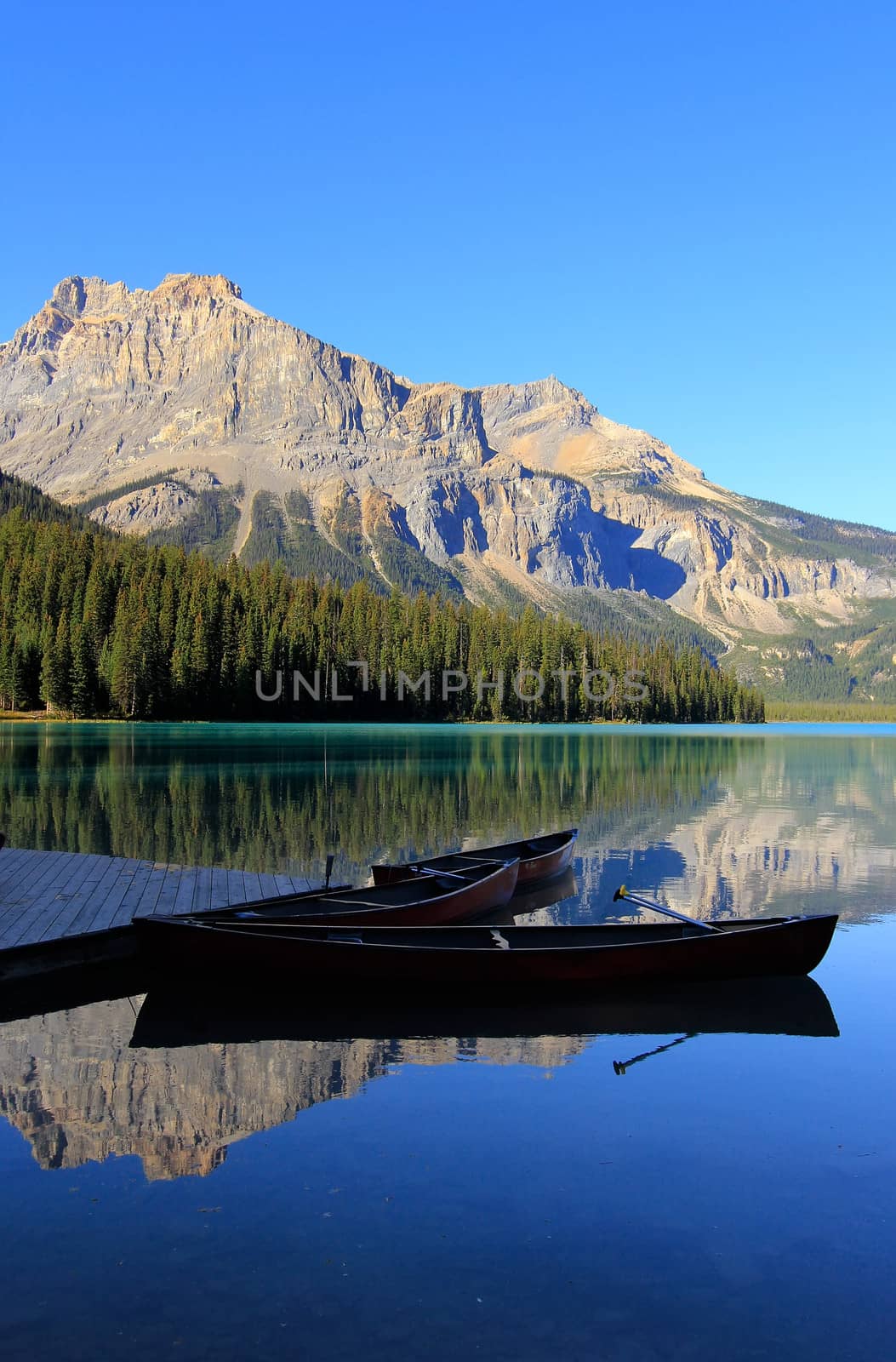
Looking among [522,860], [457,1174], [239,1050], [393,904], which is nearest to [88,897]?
[393,904]

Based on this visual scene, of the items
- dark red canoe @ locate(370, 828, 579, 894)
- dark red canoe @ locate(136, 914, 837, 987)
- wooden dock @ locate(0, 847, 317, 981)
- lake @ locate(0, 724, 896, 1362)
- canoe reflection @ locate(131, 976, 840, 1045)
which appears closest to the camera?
lake @ locate(0, 724, 896, 1362)

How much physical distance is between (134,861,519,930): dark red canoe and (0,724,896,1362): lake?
1460 millimetres

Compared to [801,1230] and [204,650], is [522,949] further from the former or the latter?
[204,650]

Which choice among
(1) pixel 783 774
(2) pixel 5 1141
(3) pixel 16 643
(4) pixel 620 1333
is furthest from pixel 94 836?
(3) pixel 16 643

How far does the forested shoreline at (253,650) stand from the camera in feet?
333

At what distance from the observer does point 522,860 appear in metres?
23.0

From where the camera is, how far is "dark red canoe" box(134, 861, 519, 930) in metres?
15.2

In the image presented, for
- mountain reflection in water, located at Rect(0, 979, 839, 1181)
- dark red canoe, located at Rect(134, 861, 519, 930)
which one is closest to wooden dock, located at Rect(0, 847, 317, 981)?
mountain reflection in water, located at Rect(0, 979, 839, 1181)

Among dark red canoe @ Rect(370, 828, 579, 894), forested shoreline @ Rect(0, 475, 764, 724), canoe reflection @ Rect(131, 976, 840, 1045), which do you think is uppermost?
forested shoreline @ Rect(0, 475, 764, 724)

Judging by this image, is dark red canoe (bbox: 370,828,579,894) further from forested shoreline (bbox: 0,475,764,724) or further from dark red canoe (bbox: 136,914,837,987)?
forested shoreline (bbox: 0,475,764,724)

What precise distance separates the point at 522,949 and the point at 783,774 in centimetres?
5179

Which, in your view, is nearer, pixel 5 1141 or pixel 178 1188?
pixel 178 1188

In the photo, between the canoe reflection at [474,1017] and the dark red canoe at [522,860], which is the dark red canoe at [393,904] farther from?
the canoe reflection at [474,1017]

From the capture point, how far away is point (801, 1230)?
7801mm
